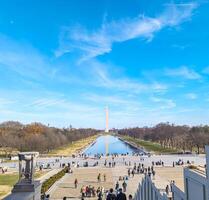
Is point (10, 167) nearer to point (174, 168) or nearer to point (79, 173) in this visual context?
point (79, 173)

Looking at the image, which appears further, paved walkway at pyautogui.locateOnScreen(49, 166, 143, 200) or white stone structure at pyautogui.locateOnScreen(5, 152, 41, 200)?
paved walkway at pyautogui.locateOnScreen(49, 166, 143, 200)

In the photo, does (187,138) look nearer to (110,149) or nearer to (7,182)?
(110,149)

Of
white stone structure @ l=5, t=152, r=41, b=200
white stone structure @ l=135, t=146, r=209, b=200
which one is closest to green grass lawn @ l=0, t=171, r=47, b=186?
white stone structure @ l=135, t=146, r=209, b=200

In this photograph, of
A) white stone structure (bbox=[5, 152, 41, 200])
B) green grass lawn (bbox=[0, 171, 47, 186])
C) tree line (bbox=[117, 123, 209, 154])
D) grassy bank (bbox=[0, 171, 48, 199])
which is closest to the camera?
white stone structure (bbox=[5, 152, 41, 200])

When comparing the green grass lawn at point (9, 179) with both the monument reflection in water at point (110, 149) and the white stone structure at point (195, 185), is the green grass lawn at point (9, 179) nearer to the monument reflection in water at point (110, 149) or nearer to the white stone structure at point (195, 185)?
the white stone structure at point (195, 185)

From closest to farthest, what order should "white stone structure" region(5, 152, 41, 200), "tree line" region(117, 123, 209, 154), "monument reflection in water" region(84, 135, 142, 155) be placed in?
"white stone structure" region(5, 152, 41, 200) → "tree line" region(117, 123, 209, 154) → "monument reflection in water" region(84, 135, 142, 155)

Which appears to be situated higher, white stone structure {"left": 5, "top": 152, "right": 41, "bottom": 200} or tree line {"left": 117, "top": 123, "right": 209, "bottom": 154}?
tree line {"left": 117, "top": 123, "right": 209, "bottom": 154}

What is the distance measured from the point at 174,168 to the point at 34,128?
219 ft

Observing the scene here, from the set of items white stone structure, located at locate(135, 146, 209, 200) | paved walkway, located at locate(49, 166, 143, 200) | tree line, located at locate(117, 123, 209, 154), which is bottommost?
paved walkway, located at locate(49, 166, 143, 200)

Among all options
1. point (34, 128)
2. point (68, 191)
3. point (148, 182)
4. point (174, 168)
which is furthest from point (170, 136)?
point (148, 182)

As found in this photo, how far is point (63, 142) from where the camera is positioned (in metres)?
110

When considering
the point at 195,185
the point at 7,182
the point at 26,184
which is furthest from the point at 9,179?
the point at 195,185

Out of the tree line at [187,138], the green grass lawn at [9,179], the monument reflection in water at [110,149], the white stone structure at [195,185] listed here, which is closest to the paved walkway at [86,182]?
the green grass lawn at [9,179]

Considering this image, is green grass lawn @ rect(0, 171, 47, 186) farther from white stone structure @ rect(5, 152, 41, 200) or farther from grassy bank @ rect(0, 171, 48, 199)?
white stone structure @ rect(5, 152, 41, 200)
